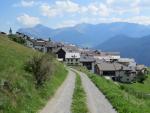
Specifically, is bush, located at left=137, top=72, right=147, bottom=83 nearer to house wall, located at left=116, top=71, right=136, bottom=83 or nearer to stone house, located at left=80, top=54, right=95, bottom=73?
house wall, located at left=116, top=71, right=136, bottom=83

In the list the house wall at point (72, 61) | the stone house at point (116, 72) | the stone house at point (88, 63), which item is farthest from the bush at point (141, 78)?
the house wall at point (72, 61)

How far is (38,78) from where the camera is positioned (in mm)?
45844

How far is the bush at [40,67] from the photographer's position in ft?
149

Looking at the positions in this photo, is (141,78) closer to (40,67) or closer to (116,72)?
(116,72)

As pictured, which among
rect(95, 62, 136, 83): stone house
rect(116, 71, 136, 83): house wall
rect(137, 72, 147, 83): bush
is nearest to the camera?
rect(137, 72, 147, 83): bush

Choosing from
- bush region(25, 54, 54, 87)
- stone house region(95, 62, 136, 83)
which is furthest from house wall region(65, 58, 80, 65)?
bush region(25, 54, 54, 87)

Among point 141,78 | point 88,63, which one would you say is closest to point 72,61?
point 88,63

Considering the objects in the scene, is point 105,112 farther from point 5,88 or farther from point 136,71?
point 136,71

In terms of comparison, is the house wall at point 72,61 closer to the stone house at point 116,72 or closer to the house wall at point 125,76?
the stone house at point 116,72

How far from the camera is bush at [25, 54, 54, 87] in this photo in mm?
45312

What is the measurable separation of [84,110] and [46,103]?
19.5 feet

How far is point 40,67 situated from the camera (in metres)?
45.4

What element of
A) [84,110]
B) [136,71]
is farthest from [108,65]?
[84,110]

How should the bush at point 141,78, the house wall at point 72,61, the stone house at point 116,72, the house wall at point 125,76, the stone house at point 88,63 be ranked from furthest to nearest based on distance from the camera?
the stone house at point 88,63 < the house wall at point 72,61 < the stone house at point 116,72 < the house wall at point 125,76 < the bush at point 141,78
